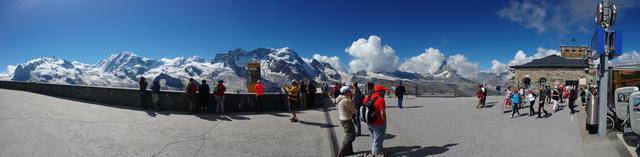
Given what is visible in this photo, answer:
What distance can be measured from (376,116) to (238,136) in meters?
3.64

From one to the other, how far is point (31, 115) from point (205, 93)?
4283 millimetres

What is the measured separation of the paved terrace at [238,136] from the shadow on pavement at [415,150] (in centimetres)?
2

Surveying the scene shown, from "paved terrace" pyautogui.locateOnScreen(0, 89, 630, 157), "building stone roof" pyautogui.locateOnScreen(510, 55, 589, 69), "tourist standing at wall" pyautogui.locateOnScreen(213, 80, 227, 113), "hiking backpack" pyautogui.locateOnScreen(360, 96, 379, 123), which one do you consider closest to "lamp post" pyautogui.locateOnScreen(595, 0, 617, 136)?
"paved terrace" pyautogui.locateOnScreen(0, 89, 630, 157)

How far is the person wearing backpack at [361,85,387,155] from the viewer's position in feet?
15.2

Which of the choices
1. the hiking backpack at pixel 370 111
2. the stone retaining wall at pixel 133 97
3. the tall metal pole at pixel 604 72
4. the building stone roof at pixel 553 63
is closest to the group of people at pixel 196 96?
the stone retaining wall at pixel 133 97

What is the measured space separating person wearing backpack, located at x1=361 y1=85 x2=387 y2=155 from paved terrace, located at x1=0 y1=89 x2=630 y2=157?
0.73 metres

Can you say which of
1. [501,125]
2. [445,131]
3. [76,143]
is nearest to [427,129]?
[445,131]

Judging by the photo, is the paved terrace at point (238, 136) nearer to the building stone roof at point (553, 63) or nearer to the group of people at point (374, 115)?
the group of people at point (374, 115)

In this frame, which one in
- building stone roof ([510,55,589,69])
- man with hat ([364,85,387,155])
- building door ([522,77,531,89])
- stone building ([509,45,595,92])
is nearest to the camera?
man with hat ([364,85,387,155])

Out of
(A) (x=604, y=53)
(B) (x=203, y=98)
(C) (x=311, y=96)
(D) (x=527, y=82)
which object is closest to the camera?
(A) (x=604, y=53)

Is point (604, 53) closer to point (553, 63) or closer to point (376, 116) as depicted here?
point (376, 116)

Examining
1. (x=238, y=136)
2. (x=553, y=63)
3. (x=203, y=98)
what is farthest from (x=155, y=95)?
(x=553, y=63)

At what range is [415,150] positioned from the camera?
550 centimetres

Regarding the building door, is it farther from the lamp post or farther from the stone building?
the lamp post
